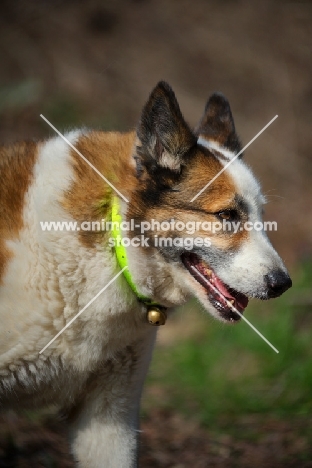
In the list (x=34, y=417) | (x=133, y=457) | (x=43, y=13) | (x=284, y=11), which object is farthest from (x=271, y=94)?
(x=133, y=457)

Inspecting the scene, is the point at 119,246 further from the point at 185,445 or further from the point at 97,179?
the point at 185,445

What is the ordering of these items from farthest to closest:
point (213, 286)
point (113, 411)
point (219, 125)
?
point (219, 125) → point (113, 411) → point (213, 286)

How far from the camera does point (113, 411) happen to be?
3785mm

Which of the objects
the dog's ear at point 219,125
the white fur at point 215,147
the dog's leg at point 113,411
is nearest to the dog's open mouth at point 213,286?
Result: the dog's leg at point 113,411

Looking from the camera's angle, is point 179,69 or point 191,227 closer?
point 191,227

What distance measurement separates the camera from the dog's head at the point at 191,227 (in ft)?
11.2

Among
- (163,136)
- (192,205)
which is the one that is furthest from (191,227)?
(163,136)

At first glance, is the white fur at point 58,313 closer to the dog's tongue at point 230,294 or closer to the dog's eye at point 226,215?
the dog's tongue at point 230,294

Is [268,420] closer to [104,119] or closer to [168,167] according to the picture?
[168,167]

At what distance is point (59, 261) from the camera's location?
3436 millimetres

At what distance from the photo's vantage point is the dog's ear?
4098 mm

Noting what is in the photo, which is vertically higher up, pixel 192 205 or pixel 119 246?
pixel 192 205

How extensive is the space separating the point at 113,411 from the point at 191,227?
119cm

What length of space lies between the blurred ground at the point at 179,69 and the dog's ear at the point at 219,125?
4.98m
